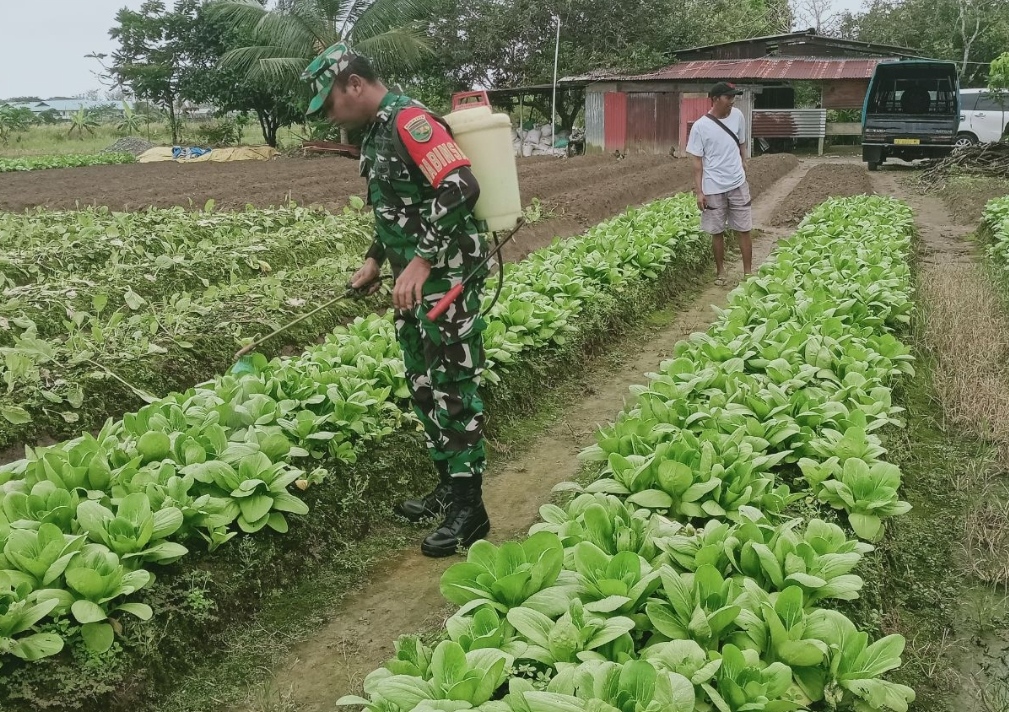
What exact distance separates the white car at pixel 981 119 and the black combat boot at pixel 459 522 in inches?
905

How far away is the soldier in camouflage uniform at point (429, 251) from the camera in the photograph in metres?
3.21

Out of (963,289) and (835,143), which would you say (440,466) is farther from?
(835,143)

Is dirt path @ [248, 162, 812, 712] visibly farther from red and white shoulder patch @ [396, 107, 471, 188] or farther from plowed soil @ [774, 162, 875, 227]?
plowed soil @ [774, 162, 875, 227]

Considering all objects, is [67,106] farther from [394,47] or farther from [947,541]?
[947,541]

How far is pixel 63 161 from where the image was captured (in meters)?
28.6

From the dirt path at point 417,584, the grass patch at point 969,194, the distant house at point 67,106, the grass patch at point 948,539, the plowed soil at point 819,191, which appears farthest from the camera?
the distant house at point 67,106

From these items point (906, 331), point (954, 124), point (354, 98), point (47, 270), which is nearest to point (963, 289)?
point (906, 331)

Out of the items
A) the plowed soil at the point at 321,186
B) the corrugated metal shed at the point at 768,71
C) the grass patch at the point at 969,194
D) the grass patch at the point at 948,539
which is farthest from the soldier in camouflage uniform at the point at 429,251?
the corrugated metal shed at the point at 768,71

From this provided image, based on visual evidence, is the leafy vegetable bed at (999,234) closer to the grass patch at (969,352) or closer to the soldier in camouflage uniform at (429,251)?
the grass patch at (969,352)

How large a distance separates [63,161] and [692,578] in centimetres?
3138


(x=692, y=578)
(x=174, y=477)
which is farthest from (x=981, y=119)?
(x=174, y=477)

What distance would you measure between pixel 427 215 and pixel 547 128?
2802 centimetres

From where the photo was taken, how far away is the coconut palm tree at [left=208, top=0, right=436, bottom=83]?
2789cm

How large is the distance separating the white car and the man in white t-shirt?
17650 mm
